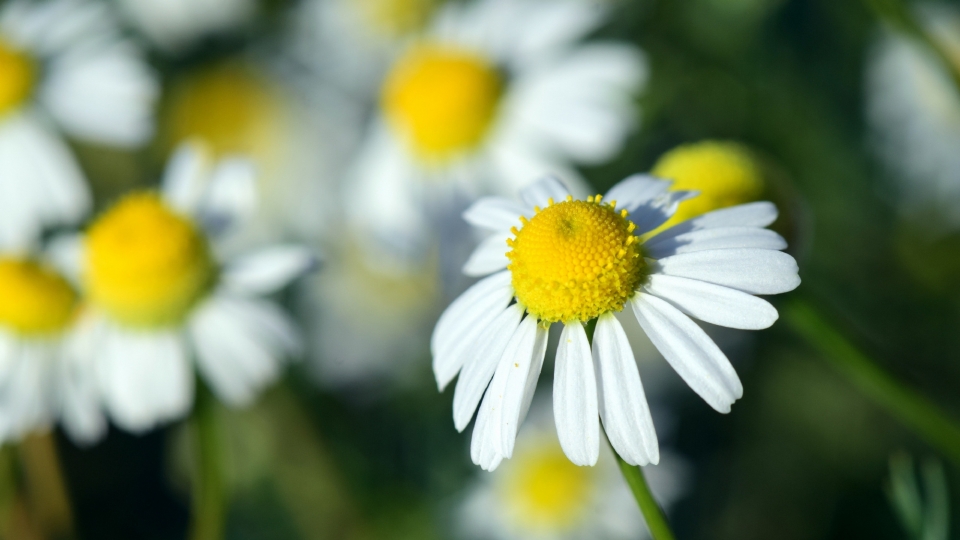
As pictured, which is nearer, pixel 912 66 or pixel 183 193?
pixel 183 193

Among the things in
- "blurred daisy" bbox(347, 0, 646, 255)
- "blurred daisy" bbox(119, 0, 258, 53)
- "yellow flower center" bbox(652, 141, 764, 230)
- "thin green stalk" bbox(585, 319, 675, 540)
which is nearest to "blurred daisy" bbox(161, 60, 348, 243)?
"blurred daisy" bbox(119, 0, 258, 53)

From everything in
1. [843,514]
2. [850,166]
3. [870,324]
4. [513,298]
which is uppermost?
[513,298]

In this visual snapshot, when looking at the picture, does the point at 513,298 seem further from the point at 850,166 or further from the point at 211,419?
the point at 850,166

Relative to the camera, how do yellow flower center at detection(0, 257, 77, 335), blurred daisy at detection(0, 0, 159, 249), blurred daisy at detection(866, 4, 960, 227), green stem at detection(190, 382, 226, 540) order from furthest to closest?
blurred daisy at detection(866, 4, 960, 227), blurred daisy at detection(0, 0, 159, 249), yellow flower center at detection(0, 257, 77, 335), green stem at detection(190, 382, 226, 540)

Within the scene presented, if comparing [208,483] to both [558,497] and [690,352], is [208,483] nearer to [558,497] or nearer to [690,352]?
[690,352]

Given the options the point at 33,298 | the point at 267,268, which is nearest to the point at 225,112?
the point at 33,298

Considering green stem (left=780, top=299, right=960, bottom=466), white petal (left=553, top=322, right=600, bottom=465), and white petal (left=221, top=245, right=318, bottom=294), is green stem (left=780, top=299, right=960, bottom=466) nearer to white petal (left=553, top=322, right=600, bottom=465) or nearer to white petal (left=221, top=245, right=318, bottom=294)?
white petal (left=553, top=322, right=600, bottom=465)

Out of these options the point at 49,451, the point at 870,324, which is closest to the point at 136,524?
the point at 49,451
